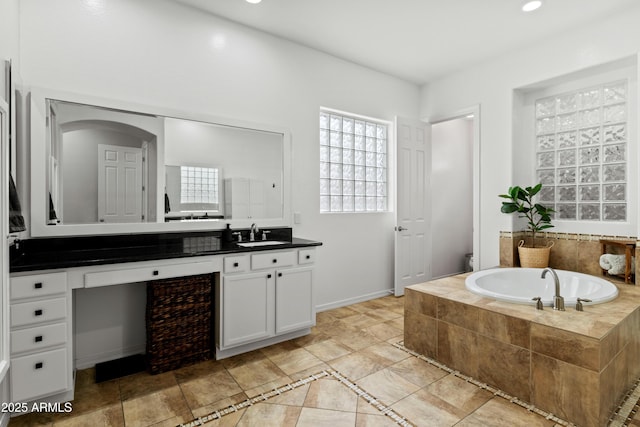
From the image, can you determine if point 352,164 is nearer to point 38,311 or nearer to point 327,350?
point 327,350

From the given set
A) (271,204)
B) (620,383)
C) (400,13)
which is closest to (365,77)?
(400,13)

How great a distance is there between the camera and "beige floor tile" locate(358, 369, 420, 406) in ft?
6.76

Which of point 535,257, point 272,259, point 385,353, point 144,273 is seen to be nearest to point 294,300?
point 272,259

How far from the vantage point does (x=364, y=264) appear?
158 inches

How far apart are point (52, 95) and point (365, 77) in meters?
2.97

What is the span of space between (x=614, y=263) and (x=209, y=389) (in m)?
3.38

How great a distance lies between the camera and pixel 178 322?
2.39 metres

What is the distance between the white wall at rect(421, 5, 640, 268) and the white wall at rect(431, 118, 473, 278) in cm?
85

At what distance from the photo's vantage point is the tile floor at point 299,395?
1.84 m

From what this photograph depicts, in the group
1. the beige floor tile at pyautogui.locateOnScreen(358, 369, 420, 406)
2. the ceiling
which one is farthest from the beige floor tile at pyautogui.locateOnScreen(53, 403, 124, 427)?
the ceiling

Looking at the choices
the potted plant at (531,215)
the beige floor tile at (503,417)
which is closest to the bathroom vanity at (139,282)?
the beige floor tile at (503,417)

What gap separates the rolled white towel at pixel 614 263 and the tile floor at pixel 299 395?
1843 mm

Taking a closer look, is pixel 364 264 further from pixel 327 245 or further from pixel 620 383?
pixel 620 383

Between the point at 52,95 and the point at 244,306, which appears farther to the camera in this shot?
the point at 244,306
